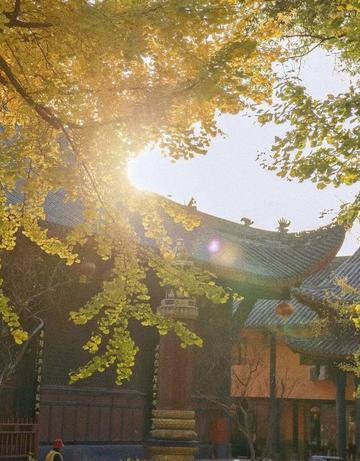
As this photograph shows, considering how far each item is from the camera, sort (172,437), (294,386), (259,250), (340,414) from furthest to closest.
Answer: (294,386), (340,414), (259,250), (172,437)

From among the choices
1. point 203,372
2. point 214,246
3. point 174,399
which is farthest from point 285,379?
point 174,399

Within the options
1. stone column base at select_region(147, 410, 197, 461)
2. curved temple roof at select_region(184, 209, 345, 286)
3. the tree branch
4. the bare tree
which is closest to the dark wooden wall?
the bare tree

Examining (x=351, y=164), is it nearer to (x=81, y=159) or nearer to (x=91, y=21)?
(x=81, y=159)

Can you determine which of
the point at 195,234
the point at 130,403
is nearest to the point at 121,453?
the point at 130,403

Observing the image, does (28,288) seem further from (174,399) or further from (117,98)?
(117,98)

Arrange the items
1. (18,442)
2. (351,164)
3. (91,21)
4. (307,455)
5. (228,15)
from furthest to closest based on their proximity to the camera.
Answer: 1. (307,455)
2. (18,442)
3. (351,164)
4. (228,15)
5. (91,21)

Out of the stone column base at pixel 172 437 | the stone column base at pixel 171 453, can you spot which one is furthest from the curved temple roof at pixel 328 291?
the stone column base at pixel 171 453

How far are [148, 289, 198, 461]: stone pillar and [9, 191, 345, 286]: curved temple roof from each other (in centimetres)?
973

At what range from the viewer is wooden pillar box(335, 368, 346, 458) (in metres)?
27.1

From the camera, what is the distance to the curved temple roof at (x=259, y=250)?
2094 cm

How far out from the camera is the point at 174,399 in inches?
378

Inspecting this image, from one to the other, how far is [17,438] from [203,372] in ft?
22.5

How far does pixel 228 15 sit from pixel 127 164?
1.54 metres

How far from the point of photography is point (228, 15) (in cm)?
654
